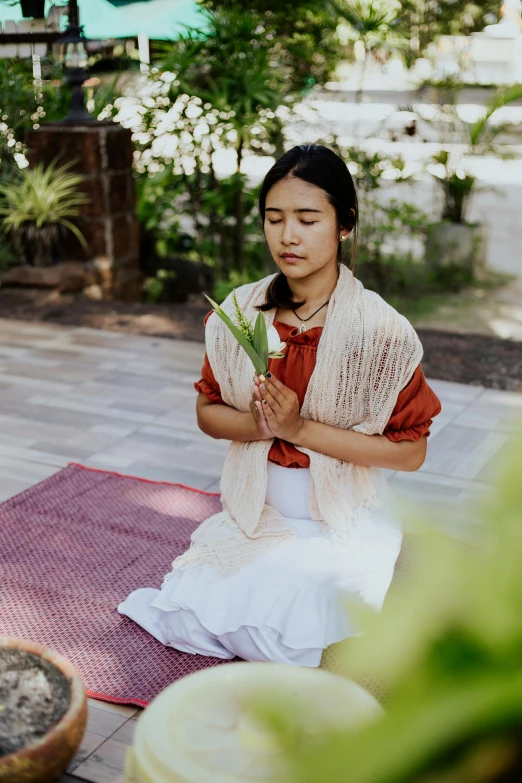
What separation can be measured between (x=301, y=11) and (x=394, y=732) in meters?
6.52

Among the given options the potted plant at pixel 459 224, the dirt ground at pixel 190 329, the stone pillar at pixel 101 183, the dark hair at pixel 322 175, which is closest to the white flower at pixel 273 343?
the dark hair at pixel 322 175

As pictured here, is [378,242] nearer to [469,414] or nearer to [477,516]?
[469,414]

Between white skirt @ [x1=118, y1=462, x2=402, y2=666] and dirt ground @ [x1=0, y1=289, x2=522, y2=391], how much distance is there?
2.40 metres

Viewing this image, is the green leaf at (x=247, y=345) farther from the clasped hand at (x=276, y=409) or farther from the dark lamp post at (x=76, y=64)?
the dark lamp post at (x=76, y=64)

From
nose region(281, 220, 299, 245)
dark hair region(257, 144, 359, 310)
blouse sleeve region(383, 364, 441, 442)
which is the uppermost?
dark hair region(257, 144, 359, 310)

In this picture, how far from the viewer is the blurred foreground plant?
0.51 meters

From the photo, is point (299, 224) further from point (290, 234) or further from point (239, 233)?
point (239, 233)

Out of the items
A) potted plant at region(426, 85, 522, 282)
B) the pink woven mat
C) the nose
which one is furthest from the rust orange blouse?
potted plant at region(426, 85, 522, 282)

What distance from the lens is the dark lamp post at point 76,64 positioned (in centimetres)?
586

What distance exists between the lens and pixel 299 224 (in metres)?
2.03

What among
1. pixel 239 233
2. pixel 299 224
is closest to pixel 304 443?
pixel 299 224

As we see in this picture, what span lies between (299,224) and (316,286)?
0.61ft

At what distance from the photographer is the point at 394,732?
51 centimetres

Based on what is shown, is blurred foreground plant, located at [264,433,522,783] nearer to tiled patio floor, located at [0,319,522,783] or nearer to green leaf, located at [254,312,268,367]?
green leaf, located at [254,312,268,367]
